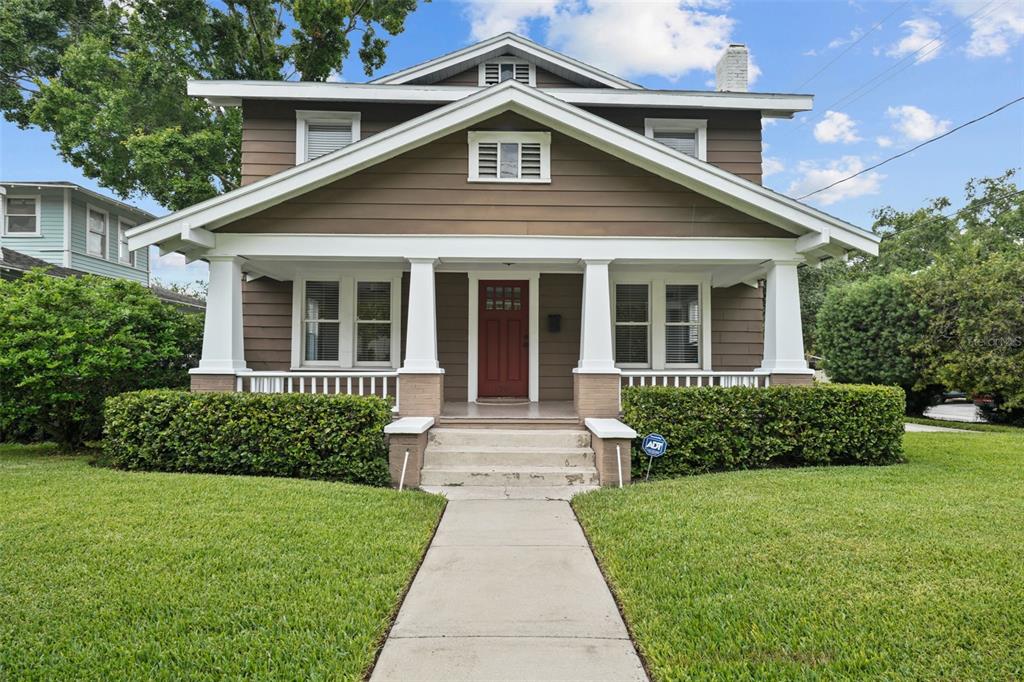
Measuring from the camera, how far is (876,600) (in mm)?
3477

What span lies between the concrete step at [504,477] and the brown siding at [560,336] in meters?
3.60

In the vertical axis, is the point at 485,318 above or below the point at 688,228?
below

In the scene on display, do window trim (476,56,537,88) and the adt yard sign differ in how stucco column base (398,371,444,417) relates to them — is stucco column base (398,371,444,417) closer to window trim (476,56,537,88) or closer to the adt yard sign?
the adt yard sign

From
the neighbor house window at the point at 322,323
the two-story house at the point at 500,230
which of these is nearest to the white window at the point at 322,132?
the two-story house at the point at 500,230

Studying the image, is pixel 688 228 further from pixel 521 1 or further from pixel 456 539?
pixel 521 1

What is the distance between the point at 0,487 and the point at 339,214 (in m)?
4.98

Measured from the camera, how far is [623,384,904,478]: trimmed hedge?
24.0ft

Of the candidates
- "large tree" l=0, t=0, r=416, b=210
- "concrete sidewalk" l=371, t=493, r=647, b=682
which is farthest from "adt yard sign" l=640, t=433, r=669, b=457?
"large tree" l=0, t=0, r=416, b=210

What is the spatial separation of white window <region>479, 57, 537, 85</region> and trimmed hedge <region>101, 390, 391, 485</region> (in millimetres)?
7731

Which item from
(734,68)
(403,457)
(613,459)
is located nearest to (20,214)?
(403,457)

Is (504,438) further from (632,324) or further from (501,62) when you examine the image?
(501,62)

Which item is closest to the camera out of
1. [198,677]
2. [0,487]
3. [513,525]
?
[198,677]

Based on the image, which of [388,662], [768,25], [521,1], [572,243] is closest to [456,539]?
[388,662]

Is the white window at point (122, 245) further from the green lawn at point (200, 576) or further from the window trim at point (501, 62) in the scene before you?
the green lawn at point (200, 576)
